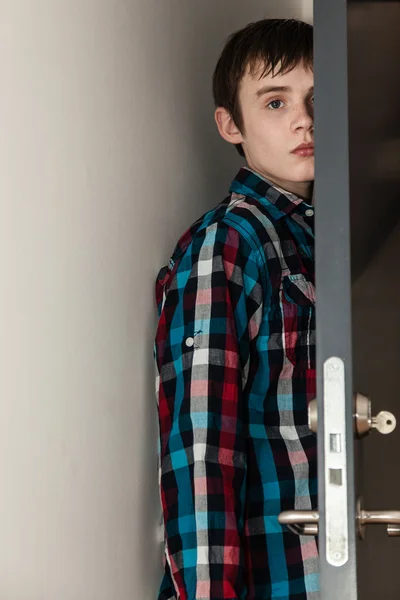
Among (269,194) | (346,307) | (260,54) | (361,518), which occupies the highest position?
(260,54)

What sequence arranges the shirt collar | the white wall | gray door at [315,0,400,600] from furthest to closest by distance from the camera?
the shirt collar < the white wall < gray door at [315,0,400,600]

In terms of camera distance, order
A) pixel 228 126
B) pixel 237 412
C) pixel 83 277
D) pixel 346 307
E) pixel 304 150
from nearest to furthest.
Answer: pixel 346 307, pixel 83 277, pixel 237 412, pixel 304 150, pixel 228 126

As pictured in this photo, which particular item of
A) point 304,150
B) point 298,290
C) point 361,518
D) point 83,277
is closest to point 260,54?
point 304,150

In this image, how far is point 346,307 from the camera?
2.96 feet

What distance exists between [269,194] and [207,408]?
0.42 meters

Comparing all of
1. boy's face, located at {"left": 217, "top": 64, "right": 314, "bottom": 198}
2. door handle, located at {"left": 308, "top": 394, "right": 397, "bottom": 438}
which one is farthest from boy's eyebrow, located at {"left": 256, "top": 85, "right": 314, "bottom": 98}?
door handle, located at {"left": 308, "top": 394, "right": 397, "bottom": 438}

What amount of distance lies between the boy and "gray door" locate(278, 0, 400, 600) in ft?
0.74

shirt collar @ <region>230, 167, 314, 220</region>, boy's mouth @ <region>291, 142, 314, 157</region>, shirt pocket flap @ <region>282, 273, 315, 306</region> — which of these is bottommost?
shirt pocket flap @ <region>282, 273, 315, 306</region>

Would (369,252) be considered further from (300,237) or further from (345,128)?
(300,237)

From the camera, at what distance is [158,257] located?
155 centimetres

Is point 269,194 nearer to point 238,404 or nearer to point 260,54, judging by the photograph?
point 260,54

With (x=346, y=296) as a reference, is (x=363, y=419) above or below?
below

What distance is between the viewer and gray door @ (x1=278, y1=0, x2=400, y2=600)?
0.90 m

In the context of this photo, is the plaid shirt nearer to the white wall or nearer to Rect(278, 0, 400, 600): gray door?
the white wall
